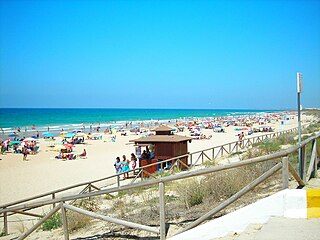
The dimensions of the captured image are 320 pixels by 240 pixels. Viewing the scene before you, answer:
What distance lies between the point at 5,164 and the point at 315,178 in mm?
22025

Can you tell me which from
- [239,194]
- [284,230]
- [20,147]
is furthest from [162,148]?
[20,147]

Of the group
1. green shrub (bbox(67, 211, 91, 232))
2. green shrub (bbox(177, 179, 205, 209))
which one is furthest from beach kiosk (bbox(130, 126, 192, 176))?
green shrub (bbox(67, 211, 91, 232))

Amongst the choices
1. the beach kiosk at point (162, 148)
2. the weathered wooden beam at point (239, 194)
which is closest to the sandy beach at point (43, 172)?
the beach kiosk at point (162, 148)

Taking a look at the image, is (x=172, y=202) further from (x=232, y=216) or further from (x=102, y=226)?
(x=232, y=216)

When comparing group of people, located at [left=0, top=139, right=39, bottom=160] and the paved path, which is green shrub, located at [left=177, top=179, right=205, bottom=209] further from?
group of people, located at [left=0, top=139, right=39, bottom=160]

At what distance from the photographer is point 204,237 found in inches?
148

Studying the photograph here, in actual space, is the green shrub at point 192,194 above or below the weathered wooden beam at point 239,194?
below

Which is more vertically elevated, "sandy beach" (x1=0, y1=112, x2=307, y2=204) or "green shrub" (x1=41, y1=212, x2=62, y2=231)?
"green shrub" (x1=41, y1=212, x2=62, y2=231)

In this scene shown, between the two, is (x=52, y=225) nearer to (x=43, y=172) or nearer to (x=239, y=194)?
(x=239, y=194)

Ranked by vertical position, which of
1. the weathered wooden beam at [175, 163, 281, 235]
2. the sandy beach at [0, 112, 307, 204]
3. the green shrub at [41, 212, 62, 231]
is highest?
the weathered wooden beam at [175, 163, 281, 235]

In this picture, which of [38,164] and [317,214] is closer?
[317,214]

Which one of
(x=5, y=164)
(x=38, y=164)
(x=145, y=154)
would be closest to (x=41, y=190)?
(x=145, y=154)

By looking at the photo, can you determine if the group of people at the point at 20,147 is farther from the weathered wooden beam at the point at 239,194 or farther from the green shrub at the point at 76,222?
the weathered wooden beam at the point at 239,194

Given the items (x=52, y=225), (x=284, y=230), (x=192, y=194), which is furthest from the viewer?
(x=52, y=225)
